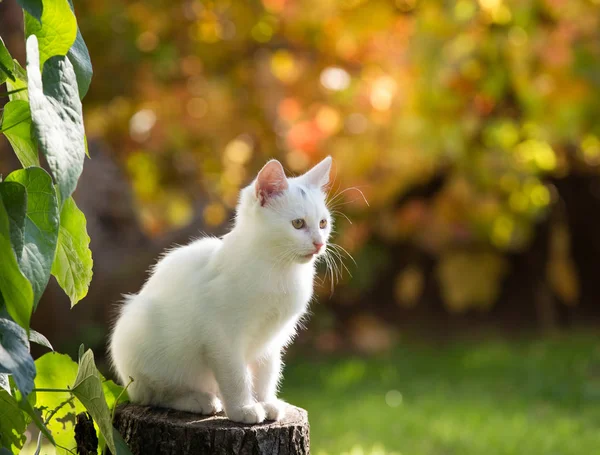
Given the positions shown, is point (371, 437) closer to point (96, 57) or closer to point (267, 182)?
point (267, 182)

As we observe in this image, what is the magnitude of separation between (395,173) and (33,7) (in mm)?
4646

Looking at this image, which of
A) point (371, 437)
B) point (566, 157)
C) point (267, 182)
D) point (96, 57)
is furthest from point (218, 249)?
point (566, 157)

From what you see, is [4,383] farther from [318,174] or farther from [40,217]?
[318,174]

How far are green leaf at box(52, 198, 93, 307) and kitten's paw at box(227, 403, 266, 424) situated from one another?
21.7 inches

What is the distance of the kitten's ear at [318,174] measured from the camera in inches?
82.9

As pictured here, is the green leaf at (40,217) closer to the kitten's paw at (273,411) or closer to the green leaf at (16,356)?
the green leaf at (16,356)

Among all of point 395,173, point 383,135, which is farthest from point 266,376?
point 395,173

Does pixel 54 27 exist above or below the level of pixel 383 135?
above

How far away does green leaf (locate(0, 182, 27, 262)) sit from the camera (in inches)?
47.6

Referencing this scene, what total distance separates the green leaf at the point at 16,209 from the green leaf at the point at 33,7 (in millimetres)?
288

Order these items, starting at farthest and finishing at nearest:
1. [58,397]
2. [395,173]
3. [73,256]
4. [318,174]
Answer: [395,173], [318,174], [58,397], [73,256]

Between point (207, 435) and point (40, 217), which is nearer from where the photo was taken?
point (40, 217)

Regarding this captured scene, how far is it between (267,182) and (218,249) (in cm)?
23

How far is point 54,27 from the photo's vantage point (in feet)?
4.04
